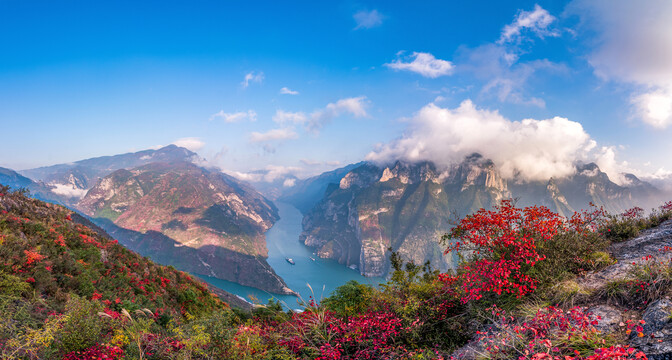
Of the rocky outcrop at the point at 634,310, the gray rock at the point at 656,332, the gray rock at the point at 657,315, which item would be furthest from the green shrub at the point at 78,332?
the gray rock at the point at 657,315

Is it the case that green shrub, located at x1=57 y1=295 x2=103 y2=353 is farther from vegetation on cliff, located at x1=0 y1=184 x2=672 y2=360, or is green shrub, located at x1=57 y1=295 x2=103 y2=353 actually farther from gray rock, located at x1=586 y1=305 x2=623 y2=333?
gray rock, located at x1=586 y1=305 x2=623 y2=333

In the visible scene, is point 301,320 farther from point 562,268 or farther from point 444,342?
point 562,268

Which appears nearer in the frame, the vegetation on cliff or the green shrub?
the vegetation on cliff

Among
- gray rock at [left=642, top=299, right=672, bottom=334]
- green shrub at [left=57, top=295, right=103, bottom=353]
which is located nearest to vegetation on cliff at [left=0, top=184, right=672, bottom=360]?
green shrub at [left=57, top=295, right=103, bottom=353]

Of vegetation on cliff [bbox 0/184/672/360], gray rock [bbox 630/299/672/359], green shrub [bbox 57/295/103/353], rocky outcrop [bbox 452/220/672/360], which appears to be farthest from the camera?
green shrub [bbox 57/295/103/353]

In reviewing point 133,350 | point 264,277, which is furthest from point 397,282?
point 264,277

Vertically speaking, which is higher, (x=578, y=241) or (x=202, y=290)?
(x=578, y=241)

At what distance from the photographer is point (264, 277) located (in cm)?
17175

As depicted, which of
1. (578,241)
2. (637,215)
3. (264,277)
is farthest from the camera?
(264,277)

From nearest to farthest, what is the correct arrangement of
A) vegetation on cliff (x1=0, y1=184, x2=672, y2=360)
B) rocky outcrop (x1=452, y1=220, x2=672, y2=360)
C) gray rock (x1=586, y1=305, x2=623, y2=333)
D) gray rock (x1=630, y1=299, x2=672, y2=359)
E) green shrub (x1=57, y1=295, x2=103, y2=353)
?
gray rock (x1=630, y1=299, x2=672, y2=359)
rocky outcrop (x1=452, y1=220, x2=672, y2=360)
gray rock (x1=586, y1=305, x2=623, y2=333)
vegetation on cliff (x1=0, y1=184, x2=672, y2=360)
green shrub (x1=57, y1=295, x2=103, y2=353)

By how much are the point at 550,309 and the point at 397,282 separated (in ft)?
19.5

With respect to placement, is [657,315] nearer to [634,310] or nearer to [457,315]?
[634,310]

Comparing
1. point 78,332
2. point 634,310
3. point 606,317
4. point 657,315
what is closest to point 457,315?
point 606,317

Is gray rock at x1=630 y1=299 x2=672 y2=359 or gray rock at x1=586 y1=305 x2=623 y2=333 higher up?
gray rock at x1=630 y1=299 x2=672 y2=359
